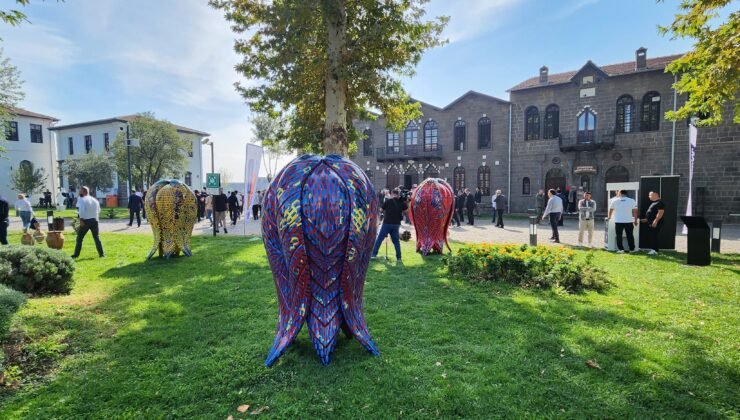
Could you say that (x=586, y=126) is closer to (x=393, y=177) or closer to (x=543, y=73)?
(x=543, y=73)

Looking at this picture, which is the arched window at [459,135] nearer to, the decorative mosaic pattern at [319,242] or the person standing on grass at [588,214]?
the person standing on grass at [588,214]

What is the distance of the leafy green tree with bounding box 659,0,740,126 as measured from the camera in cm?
Answer: 798

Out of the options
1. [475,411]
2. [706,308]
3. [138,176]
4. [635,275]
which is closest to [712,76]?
[635,275]

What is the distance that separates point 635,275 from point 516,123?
23352mm

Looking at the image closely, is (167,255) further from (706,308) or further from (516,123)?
(516,123)

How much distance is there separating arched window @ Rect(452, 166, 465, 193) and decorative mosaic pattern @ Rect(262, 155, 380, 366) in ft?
95.7

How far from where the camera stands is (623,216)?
10641 mm

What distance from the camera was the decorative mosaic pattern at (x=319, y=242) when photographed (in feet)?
11.5

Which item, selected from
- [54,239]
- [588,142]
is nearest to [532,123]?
[588,142]

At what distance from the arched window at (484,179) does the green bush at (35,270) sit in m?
28.3

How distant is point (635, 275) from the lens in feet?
26.3

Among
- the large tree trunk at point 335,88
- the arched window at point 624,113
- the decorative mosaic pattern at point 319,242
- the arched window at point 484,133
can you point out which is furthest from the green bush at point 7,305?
the arched window at point 624,113

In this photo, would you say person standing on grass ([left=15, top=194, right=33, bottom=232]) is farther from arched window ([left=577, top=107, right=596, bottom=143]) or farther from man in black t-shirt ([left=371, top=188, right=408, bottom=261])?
arched window ([left=577, top=107, right=596, bottom=143])

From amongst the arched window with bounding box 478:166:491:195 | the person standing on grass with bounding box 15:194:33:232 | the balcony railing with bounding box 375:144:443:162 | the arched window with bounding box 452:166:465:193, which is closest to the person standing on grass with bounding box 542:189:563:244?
the arched window with bounding box 478:166:491:195
